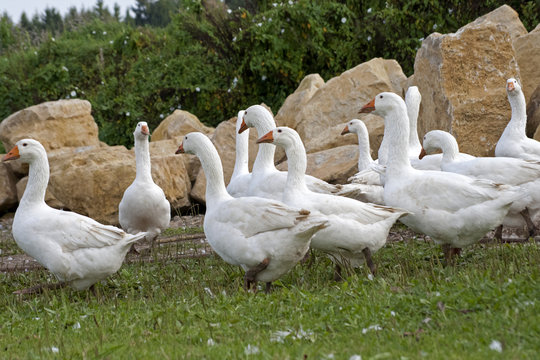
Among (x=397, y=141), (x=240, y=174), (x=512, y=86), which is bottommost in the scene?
(x=240, y=174)

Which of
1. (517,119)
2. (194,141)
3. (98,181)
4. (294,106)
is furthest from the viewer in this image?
(294,106)

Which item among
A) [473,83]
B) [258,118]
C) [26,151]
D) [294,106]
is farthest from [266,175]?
[294,106]

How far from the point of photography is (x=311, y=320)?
16.6 feet

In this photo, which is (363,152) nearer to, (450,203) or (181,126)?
(450,203)

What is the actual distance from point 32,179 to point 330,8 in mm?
13772

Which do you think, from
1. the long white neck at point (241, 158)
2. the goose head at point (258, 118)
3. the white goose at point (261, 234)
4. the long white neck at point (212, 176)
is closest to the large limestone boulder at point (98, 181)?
the long white neck at point (241, 158)

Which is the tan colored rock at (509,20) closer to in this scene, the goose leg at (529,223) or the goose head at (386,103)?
the goose leg at (529,223)

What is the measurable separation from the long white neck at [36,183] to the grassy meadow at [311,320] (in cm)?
110

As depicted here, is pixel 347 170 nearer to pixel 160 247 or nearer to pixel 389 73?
pixel 160 247

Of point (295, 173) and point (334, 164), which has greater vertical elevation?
point (295, 173)

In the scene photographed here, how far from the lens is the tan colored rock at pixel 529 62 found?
13797 millimetres

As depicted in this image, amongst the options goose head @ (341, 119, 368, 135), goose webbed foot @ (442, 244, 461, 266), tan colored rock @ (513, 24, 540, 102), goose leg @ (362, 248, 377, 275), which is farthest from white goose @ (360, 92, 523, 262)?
tan colored rock @ (513, 24, 540, 102)

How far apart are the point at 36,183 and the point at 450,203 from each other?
4533mm

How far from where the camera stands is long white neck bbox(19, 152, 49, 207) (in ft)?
26.0
